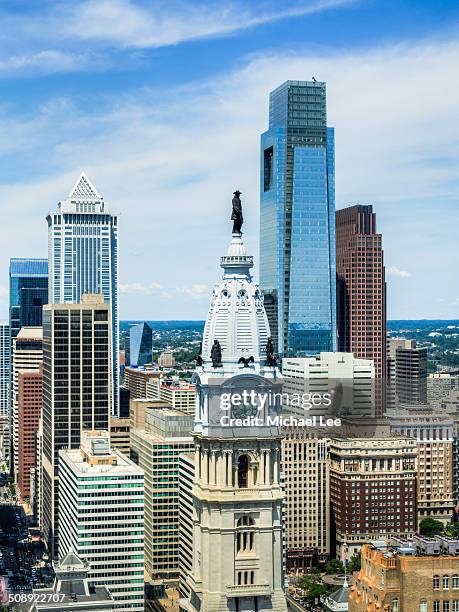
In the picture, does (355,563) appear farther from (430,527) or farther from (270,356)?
(270,356)

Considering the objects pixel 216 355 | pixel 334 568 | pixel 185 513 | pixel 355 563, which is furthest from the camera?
pixel 334 568

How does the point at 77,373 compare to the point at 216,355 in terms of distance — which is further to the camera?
the point at 77,373

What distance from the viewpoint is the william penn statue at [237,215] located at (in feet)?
214

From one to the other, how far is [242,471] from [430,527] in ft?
379

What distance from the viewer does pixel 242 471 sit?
203 feet

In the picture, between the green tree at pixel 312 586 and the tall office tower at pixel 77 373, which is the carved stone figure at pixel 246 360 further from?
the tall office tower at pixel 77 373

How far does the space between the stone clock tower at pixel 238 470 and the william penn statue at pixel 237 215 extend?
4486 millimetres

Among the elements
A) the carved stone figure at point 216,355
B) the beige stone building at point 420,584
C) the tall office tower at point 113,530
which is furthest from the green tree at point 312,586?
the carved stone figure at point 216,355

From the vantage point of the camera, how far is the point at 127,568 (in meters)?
130

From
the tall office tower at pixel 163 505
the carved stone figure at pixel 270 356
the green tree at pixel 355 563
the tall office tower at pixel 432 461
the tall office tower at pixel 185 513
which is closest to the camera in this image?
the carved stone figure at pixel 270 356

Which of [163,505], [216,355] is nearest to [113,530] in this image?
[163,505]

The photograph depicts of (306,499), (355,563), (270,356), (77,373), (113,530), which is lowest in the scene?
(355,563)

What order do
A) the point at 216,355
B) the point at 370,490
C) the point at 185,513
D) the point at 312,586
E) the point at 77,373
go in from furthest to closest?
the point at 77,373 < the point at 370,490 < the point at 312,586 < the point at 185,513 < the point at 216,355

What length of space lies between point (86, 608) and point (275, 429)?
40078mm
